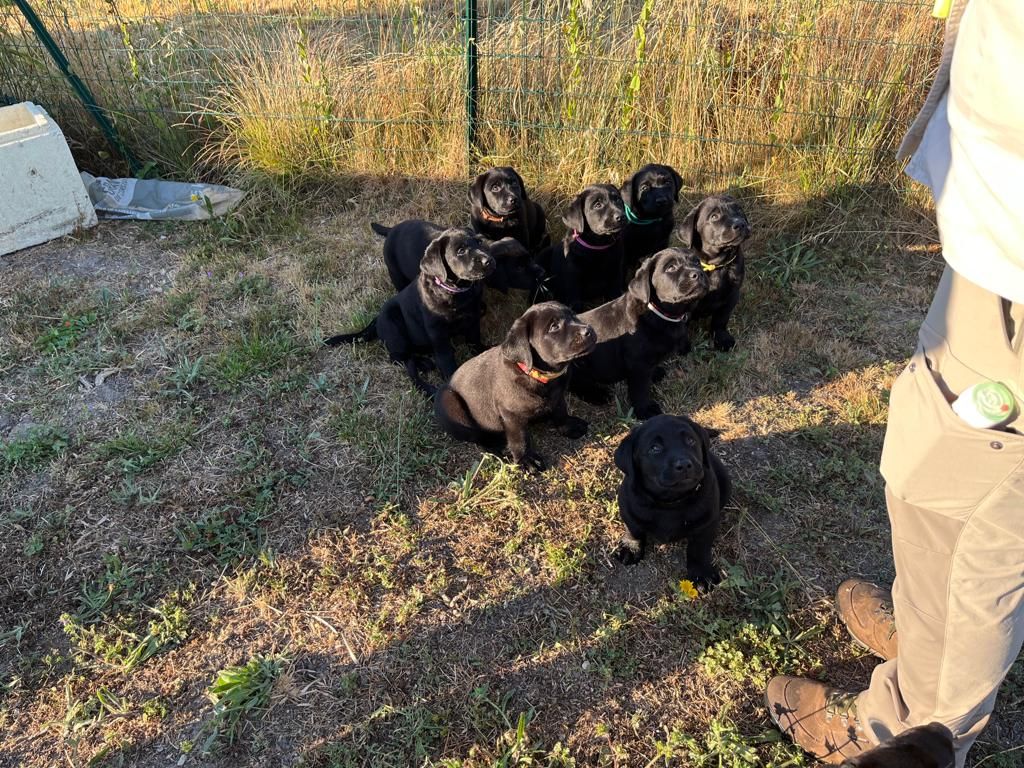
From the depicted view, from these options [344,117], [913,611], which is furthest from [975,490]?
[344,117]

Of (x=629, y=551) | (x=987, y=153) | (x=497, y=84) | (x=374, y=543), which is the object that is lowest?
(x=374, y=543)

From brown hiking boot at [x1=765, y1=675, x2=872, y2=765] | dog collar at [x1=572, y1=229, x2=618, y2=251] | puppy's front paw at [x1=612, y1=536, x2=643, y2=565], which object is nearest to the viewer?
brown hiking boot at [x1=765, y1=675, x2=872, y2=765]

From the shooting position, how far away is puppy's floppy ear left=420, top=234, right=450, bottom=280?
4.00 metres

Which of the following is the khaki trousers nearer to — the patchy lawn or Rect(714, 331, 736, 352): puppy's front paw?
the patchy lawn

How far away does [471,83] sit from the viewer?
17.9 ft

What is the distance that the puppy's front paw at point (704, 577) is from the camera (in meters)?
3.08

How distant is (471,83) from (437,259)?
2.24 metres

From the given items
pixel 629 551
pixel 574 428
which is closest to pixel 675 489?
pixel 629 551

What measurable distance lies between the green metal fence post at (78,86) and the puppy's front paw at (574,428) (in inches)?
196

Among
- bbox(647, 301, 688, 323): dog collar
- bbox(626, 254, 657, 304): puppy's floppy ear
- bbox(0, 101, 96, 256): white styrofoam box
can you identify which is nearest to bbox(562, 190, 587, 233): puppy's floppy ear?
bbox(626, 254, 657, 304): puppy's floppy ear

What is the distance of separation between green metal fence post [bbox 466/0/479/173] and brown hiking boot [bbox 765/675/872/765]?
4646 millimetres

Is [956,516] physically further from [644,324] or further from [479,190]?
[479,190]

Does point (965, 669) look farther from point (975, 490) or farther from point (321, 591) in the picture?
point (321, 591)

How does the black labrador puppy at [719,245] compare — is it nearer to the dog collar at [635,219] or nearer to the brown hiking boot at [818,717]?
the dog collar at [635,219]
